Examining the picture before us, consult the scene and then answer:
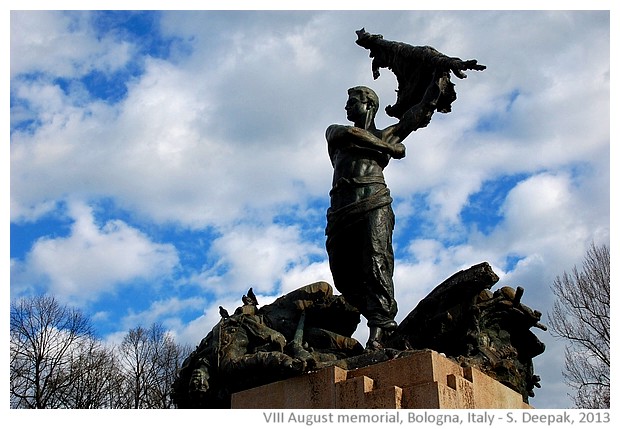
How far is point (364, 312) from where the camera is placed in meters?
8.52

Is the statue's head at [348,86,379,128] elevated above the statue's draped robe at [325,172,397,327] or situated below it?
above

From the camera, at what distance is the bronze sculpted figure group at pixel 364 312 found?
26.1ft

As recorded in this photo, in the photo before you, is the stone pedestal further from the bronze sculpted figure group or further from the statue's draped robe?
the statue's draped robe

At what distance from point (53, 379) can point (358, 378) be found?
900 inches

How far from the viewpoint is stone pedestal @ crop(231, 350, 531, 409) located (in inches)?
258

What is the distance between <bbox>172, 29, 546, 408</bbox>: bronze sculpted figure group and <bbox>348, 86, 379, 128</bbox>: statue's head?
0.05 feet

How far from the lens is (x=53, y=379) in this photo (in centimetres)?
2747

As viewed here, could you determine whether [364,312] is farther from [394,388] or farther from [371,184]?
[394,388]

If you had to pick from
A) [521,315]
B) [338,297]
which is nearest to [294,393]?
[338,297]

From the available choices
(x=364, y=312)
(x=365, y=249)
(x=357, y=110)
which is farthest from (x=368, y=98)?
(x=364, y=312)

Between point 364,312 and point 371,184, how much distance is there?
136cm

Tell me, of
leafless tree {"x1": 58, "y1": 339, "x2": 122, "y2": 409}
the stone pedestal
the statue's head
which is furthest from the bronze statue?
leafless tree {"x1": 58, "y1": 339, "x2": 122, "y2": 409}

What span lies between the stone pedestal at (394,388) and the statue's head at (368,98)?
3.26 m

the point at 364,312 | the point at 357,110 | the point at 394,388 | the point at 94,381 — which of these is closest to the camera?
the point at 394,388
